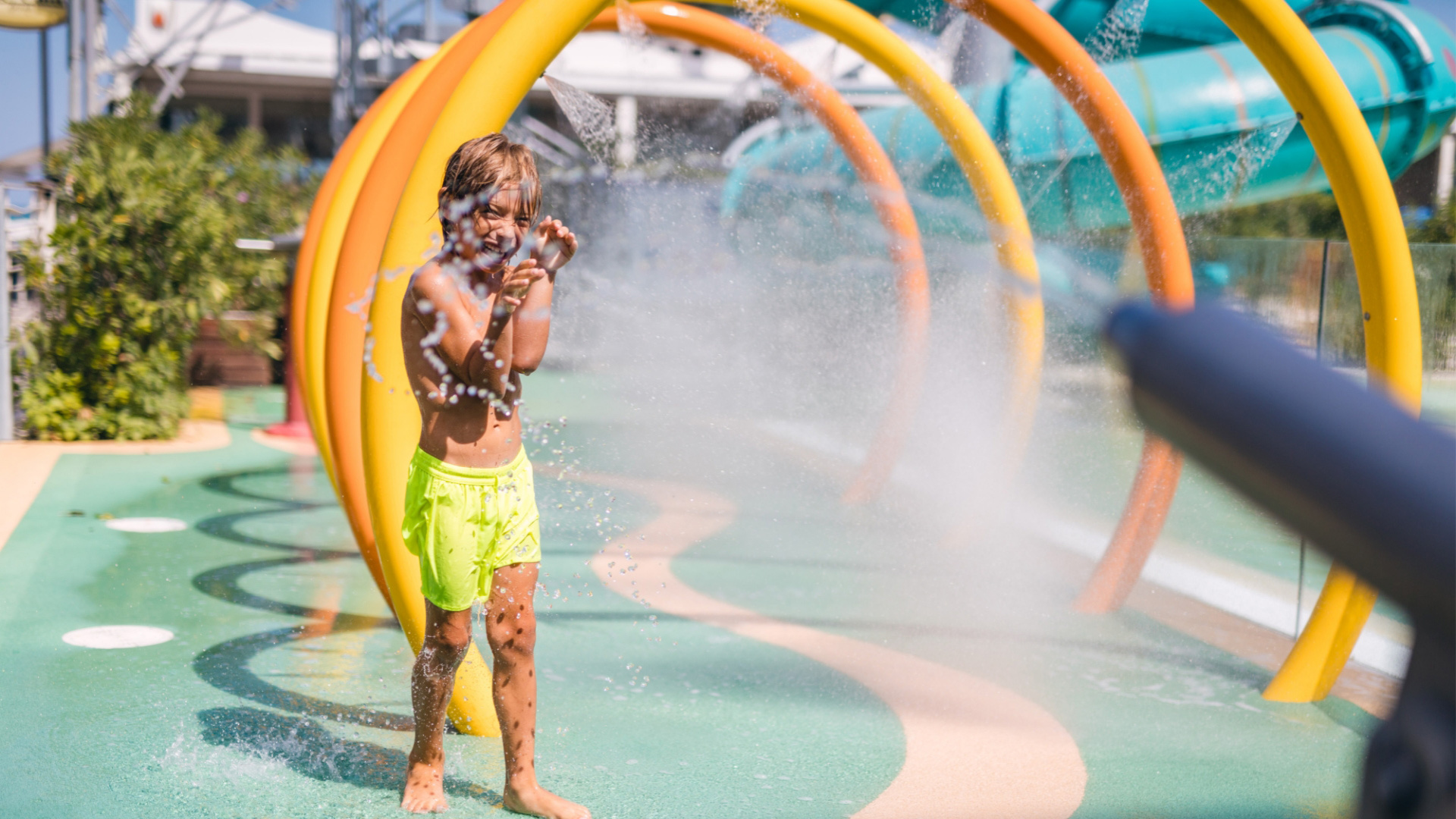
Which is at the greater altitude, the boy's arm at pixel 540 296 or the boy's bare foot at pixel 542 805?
the boy's arm at pixel 540 296

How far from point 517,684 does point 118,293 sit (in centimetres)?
704

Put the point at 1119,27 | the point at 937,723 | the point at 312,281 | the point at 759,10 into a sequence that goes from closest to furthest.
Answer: the point at 937,723 → the point at 312,281 → the point at 759,10 → the point at 1119,27

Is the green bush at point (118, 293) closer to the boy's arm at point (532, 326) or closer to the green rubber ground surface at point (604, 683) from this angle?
the green rubber ground surface at point (604, 683)

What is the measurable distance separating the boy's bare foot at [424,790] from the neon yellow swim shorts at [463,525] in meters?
0.44

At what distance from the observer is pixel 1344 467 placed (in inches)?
22.9

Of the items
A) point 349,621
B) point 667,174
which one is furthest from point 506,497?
point 667,174

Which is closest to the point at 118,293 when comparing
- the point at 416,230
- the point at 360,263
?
the point at 360,263

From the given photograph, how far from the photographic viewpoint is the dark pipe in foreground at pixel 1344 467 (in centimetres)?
58

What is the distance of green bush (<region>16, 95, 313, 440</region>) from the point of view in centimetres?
848

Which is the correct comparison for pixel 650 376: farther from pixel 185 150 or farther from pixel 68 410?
pixel 68 410

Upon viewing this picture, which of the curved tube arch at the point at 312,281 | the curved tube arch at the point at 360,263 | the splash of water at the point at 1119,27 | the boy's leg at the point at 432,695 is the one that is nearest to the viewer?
the boy's leg at the point at 432,695

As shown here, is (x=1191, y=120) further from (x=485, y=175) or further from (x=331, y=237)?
(x=485, y=175)

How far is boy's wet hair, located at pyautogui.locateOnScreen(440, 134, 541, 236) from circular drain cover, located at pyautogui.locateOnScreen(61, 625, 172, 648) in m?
2.38

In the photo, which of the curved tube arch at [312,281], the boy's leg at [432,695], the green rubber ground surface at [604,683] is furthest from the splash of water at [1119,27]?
the boy's leg at [432,695]
